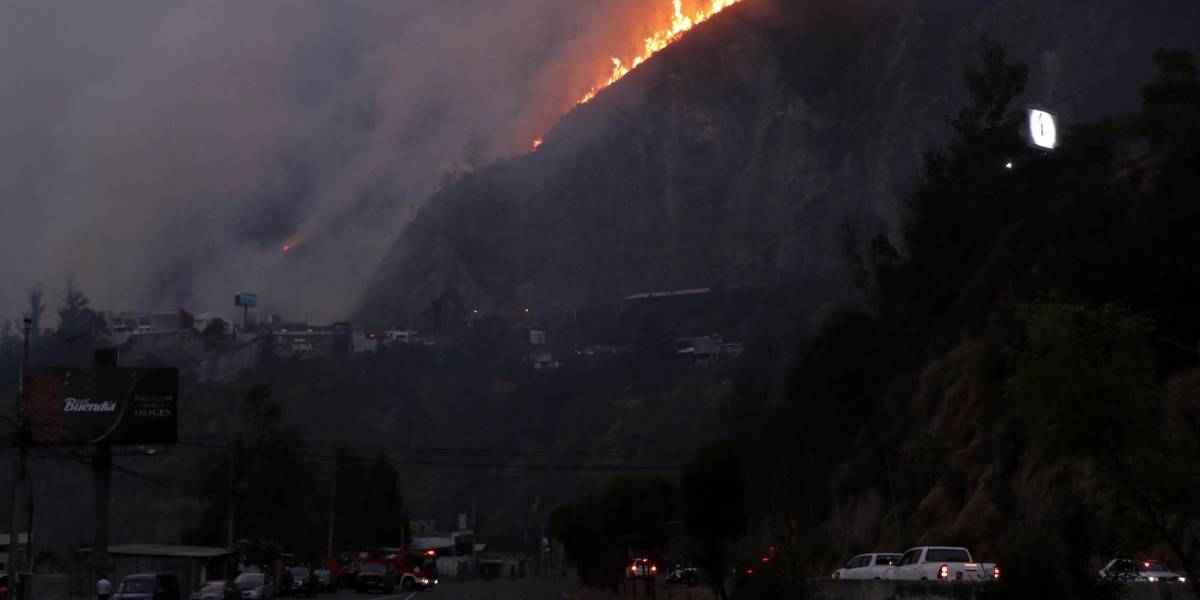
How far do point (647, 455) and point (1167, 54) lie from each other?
90947 mm

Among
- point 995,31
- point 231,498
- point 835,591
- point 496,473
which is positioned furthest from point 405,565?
point 995,31

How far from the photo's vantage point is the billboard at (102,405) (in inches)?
2393

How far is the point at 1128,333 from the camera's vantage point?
2095 centimetres

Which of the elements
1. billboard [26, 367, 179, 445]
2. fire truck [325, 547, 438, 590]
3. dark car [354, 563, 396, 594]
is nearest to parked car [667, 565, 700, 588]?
fire truck [325, 547, 438, 590]

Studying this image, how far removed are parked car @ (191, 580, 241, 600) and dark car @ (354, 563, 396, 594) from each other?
1100 inches

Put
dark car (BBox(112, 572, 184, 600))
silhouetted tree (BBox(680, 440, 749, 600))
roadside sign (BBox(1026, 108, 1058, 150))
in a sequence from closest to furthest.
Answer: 1. dark car (BBox(112, 572, 184, 600))
2. roadside sign (BBox(1026, 108, 1058, 150))
3. silhouetted tree (BBox(680, 440, 749, 600))

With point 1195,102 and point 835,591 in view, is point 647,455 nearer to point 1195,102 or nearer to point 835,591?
point 1195,102

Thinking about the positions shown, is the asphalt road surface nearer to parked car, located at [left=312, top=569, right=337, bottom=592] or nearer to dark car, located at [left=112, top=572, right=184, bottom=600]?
parked car, located at [left=312, top=569, right=337, bottom=592]

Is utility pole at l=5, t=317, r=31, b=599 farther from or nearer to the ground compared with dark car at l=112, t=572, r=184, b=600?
farther from the ground

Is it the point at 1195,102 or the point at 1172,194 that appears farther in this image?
the point at 1195,102

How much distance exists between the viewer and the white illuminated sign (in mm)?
46219

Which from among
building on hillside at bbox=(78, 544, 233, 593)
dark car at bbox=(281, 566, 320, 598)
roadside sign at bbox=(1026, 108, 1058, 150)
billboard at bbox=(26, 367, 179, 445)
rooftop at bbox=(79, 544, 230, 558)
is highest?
roadside sign at bbox=(1026, 108, 1058, 150)

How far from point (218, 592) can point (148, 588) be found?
3879 mm

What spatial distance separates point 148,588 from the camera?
151 ft
